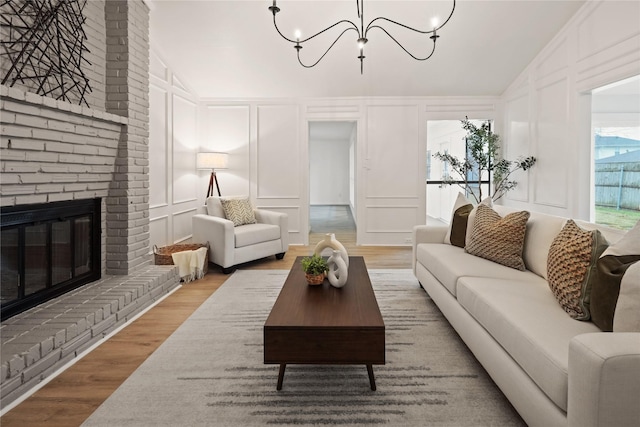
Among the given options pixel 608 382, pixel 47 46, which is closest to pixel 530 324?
pixel 608 382

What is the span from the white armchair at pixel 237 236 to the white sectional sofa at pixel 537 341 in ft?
7.35

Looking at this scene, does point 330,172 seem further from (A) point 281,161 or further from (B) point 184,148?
(B) point 184,148

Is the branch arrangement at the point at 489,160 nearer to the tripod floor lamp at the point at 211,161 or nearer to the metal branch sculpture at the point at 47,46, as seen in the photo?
the tripod floor lamp at the point at 211,161

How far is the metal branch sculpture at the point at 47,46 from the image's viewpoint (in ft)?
7.62

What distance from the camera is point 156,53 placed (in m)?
4.64

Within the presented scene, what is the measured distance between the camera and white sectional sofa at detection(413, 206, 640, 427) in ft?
3.61

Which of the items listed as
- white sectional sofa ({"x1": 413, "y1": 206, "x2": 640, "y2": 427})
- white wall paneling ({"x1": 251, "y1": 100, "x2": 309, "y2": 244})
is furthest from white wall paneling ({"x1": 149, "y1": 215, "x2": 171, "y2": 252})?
white sectional sofa ({"x1": 413, "y1": 206, "x2": 640, "y2": 427})

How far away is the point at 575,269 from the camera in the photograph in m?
1.81

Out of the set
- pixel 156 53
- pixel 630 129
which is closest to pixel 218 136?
pixel 156 53

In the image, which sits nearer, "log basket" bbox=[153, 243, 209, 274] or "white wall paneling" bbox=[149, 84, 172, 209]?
"log basket" bbox=[153, 243, 209, 274]

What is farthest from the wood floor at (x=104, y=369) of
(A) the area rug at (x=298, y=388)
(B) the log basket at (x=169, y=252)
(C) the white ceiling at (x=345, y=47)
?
(C) the white ceiling at (x=345, y=47)

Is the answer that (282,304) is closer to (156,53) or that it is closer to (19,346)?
(19,346)

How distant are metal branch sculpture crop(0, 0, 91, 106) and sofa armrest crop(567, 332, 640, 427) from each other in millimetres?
3065

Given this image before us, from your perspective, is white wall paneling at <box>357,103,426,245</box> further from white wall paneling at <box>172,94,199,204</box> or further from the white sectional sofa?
the white sectional sofa
